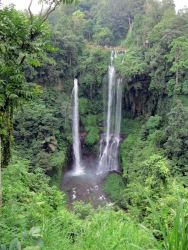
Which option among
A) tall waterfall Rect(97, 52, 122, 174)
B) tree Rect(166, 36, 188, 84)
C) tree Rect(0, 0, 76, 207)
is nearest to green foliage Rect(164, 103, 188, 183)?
tree Rect(166, 36, 188, 84)

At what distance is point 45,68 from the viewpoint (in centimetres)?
1571

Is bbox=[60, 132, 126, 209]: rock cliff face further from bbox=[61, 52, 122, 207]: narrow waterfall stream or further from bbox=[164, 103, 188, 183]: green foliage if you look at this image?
bbox=[164, 103, 188, 183]: green foliage

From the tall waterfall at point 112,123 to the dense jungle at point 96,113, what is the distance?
1.44 ft

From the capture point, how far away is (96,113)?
57.8ft

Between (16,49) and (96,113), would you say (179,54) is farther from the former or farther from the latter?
(16,49)

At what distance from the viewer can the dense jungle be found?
3.39m

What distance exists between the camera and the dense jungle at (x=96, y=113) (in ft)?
11.1

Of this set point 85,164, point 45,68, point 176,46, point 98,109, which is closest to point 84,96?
point 98,109

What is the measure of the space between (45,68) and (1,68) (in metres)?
13.2

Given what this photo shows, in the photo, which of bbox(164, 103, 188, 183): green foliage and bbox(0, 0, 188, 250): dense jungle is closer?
bbox(0, 0, 188, 250): dense jungle

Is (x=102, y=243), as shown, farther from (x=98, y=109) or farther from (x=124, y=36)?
(x=124, y=36)

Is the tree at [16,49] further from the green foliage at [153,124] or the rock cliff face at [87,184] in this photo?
the green foliage at [153,124]

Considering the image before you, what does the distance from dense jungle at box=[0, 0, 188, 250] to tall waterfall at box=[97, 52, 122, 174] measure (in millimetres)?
439

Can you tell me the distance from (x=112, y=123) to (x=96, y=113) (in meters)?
1.76
